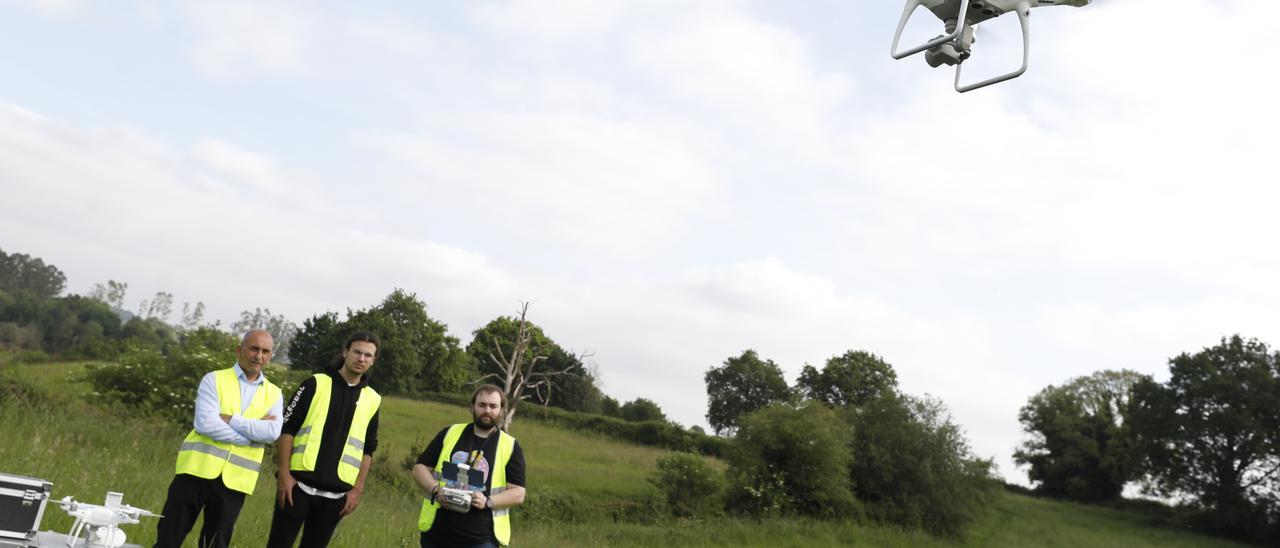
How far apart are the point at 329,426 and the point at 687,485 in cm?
2447

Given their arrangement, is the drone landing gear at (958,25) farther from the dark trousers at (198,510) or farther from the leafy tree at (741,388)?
the leafy tree at (741,388)

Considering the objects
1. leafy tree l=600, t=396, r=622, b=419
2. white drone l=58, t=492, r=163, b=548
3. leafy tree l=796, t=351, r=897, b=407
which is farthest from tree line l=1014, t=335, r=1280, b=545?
white drone l=58, t=492, r=163, b=548

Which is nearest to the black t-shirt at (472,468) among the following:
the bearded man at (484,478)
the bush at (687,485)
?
the bearded man at (484,478)

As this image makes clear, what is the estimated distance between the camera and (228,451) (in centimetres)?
479

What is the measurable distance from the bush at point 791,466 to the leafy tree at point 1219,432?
87.8ft

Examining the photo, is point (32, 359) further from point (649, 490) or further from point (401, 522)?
point (401, 522)

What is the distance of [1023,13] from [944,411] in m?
34.4

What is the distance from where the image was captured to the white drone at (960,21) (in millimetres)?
3643

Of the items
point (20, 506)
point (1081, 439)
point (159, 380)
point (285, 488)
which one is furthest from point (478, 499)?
point (1081, 439)

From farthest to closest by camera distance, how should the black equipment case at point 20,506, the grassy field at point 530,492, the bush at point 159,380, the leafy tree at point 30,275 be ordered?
the leafy tree at point 30,275, the bush at point 159,380, the grassy field at point 530,492, the black equipment case at point 20,506

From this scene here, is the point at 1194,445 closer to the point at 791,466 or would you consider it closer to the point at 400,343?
the point at 791,466

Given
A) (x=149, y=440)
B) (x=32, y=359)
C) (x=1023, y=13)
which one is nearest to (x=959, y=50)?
(x=1023, y=13)

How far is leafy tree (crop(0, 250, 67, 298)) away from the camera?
106 m

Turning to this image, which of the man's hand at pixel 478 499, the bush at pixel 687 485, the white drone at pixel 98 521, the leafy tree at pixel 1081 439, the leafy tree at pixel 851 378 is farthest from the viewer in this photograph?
the leafy tree at pixel 851 378
